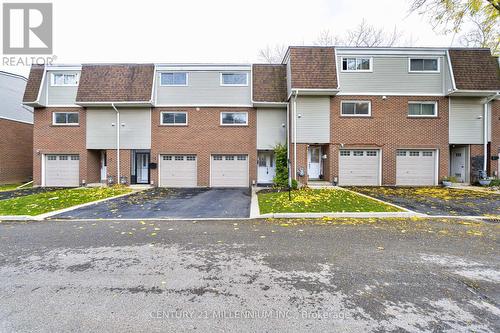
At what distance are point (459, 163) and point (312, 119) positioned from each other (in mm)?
9909

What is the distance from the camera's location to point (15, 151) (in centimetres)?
1920

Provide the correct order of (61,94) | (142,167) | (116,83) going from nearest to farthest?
(116,83) < (61,94) < (142,167)

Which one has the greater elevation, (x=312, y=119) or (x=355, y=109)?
(x=355, y=109)

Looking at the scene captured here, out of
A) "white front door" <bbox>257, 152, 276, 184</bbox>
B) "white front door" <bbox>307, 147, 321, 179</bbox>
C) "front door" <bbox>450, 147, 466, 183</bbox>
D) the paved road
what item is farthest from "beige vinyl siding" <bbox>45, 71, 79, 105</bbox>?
"front door" <bbox>450, 147, 466, 183</bbox>

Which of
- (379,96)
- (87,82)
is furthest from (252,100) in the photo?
(87,82)

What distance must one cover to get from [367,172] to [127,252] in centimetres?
1402

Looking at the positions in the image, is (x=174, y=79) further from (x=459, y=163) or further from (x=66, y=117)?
(x=459, y=163)

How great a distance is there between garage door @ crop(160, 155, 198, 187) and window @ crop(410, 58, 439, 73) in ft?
46.7

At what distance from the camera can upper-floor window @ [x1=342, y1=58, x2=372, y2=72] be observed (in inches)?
589

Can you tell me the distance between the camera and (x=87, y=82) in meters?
16.0

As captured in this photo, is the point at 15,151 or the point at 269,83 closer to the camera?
the point at 269,83

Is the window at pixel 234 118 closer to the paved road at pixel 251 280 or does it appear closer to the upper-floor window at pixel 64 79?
the upper-floor window at pixel 64 79

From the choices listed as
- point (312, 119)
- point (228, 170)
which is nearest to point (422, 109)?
point (312, 119)

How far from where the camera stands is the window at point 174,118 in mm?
16281
